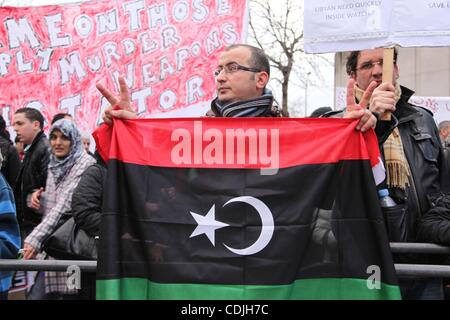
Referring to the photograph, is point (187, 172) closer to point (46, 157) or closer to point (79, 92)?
point (46, 157)

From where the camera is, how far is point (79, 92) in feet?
20.4

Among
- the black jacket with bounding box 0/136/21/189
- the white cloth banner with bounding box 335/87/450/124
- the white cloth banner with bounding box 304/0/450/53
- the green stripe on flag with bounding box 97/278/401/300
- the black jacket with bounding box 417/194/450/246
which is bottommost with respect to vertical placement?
the green stripe on flag with bounding box 97/278/401/300

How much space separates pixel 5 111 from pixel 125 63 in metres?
1.35

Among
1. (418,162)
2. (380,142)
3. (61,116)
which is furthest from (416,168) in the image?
(61,116)

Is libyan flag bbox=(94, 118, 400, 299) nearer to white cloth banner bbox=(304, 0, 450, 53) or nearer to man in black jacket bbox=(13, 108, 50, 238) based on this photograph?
white cloth banner bbox=(304, 0, 450, 53)

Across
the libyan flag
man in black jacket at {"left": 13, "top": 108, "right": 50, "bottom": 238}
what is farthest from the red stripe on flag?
man in black jacket at {"left": 13, "top": 108, "right": 50, "bottom": 238}

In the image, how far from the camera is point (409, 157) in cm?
313

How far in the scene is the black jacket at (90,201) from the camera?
3.83 m

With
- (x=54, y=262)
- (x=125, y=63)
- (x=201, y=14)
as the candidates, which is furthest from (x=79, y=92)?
(x=54, y=262)

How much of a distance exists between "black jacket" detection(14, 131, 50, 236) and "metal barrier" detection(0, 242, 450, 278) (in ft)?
7.51

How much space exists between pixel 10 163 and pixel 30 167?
0.26 metres

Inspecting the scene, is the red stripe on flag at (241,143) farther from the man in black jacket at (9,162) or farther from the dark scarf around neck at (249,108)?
the man in black jacket at (9,162)

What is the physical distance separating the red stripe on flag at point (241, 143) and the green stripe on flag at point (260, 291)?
1.75 ft

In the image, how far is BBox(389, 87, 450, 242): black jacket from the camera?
3082mm
